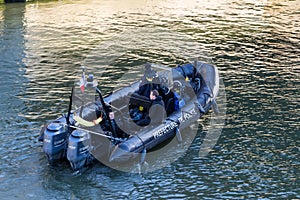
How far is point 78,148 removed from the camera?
1125 cm

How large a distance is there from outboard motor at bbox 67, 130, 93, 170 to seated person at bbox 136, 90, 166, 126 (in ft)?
7.27

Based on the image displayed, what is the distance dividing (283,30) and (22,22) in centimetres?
1463

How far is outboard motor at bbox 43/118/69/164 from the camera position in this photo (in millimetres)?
11555

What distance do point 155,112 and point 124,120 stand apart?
2.95 ft

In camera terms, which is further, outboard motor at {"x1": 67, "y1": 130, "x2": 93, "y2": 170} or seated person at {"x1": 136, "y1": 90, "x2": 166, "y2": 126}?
seated person at {"x1": 136, "y1": 90, "x2": 166, "y2": 126}

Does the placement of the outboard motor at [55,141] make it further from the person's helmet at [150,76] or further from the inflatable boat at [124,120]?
the person's helmet at [150,76]

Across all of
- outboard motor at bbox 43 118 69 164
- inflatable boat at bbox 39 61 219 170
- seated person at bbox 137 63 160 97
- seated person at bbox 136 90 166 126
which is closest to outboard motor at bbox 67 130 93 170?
inflatable boat at bbox 39 61 219 170

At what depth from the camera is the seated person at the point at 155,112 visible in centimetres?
1302

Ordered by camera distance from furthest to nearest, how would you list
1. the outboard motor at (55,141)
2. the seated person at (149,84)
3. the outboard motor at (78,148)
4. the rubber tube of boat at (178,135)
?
the seated person at (149,84) → the rubber tube of boat at (178,135) → the outboard motor at (55,141) → the outboard motor at (78,148)

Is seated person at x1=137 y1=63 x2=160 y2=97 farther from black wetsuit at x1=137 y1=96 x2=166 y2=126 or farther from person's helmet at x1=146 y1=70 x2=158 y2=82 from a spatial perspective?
black wetsuit at x1=137 y1=96 x2=166 y2=126

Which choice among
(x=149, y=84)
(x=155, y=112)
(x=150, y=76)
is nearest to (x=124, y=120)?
(x=155, y=112)

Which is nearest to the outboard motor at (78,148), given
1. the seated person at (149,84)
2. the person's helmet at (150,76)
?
the seated person at (149,84)

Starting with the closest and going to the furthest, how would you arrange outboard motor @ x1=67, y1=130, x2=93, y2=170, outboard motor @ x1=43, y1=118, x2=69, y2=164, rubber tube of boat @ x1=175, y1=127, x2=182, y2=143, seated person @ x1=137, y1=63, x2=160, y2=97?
outboard motor @ x1=67, y1=130, x2=93, y2=170 → outboard motor @ x1=43, y1=118, x2=69, y2=164 → rubber tube of boat @ x1=175, y1=127, x2=182, y2=143 → seated person @ x1=137, y1=63, x2=160, y2=97

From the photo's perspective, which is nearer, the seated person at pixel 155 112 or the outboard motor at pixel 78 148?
the outboard motor at pixel 78 148
